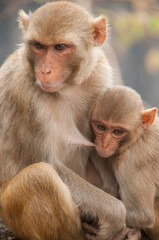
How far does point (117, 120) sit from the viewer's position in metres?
5.02

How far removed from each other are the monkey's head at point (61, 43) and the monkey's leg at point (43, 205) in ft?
3.18

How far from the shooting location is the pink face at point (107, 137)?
195 inches

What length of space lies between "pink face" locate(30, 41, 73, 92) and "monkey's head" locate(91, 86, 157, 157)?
58cm

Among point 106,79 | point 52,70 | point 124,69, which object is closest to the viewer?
point 52,70

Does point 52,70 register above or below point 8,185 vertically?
above

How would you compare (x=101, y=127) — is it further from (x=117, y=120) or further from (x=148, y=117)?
(x=148, y=117)

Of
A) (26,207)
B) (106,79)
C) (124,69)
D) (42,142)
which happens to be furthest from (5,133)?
(124,69)

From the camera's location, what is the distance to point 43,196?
4707mm

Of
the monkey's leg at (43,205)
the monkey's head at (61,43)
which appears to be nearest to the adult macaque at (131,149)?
the monkey's head at (61,43)

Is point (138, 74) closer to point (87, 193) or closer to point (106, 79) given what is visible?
point (106, 79)

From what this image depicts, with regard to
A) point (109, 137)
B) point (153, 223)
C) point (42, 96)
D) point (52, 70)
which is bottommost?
point (153, 223)

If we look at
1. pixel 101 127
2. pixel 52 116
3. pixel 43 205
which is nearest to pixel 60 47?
pixel 52 116

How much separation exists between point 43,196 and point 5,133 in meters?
0.96

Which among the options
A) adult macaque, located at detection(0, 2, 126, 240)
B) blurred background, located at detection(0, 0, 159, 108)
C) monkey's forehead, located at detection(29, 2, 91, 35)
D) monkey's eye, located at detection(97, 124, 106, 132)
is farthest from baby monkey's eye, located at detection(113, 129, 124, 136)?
blurred background, located at detection(0, 0, 159, 108)
